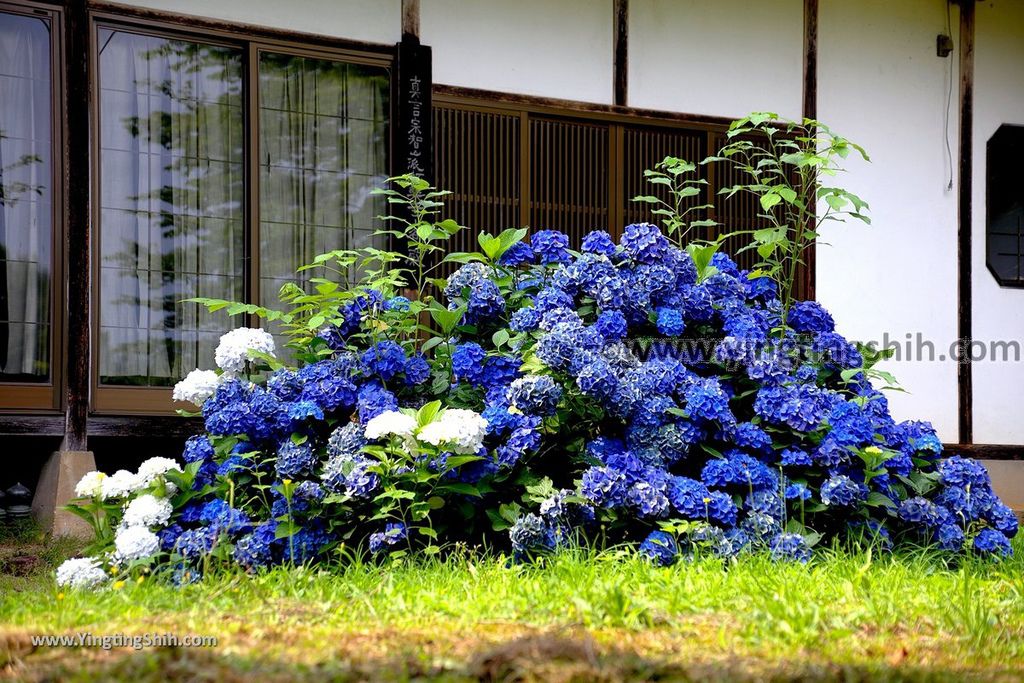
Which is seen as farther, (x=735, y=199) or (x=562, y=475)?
(x=735, y=199)

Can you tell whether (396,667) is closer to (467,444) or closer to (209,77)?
(467,444)

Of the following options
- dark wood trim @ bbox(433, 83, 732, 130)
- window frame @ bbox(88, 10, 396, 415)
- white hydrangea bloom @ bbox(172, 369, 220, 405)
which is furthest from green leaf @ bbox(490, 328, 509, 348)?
dark wood trim @ bbox(433, 83, 732, 130)

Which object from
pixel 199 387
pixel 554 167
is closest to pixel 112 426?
pixel 199 387

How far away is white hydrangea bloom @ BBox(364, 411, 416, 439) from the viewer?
3.91m

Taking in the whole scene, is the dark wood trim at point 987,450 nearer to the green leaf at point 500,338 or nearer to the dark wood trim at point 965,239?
the dark wood trim at point 965,239

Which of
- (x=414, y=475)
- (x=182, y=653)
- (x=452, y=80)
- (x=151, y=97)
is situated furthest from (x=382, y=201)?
(x=182, y=653)

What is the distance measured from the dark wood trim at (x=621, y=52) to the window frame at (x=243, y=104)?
154cm

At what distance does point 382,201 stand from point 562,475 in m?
2.94

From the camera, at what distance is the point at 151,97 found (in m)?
6.24

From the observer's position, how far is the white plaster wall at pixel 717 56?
24.2 feet

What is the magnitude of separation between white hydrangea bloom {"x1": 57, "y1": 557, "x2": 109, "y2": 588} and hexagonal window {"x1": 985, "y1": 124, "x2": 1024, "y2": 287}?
22.4 feet

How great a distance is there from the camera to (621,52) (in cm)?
729

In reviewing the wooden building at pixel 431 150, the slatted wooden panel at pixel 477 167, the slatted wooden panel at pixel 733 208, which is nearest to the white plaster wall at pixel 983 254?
the wooden building at pixel 431 150

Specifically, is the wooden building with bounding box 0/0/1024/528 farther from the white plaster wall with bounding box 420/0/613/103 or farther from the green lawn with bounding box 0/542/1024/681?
the green lawn with bounding box 0/542/1024/681
